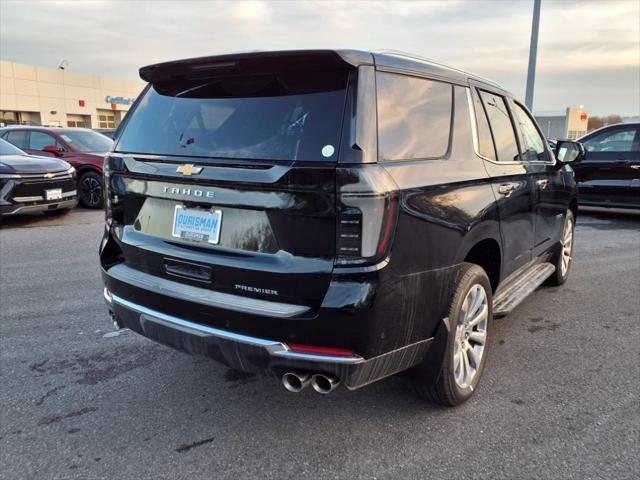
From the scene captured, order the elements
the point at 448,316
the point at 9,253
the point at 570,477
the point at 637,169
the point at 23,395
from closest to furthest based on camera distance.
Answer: the point at 570,477, the point at 448,316, the point at 23,395, the point at 9,253, the point at 637,169

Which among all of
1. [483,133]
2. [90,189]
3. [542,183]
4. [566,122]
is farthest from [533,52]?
[566,122]

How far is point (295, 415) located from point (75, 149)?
9.93 metres

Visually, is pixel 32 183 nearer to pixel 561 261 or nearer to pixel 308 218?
pixel 308 218

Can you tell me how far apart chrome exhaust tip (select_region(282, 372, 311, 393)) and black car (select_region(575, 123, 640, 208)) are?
893 cm

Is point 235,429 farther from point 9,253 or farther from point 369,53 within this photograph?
point 9,253

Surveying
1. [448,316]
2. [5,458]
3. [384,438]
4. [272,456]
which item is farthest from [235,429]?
[448,316]

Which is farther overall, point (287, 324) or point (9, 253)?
point (9, 253)

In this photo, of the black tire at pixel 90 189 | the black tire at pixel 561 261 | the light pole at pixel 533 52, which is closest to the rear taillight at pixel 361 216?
the black tire at pixel 561 261

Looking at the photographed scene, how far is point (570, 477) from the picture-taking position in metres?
2.40

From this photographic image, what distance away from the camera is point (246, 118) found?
100 inches

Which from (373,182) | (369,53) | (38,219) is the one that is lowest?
(38,219)

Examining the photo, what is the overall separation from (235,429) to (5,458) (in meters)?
1.12

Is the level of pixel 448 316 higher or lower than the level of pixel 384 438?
higher

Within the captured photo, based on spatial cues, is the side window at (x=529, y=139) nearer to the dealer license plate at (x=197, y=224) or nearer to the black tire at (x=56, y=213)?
the dealer license plate at (x=197, y=224)
